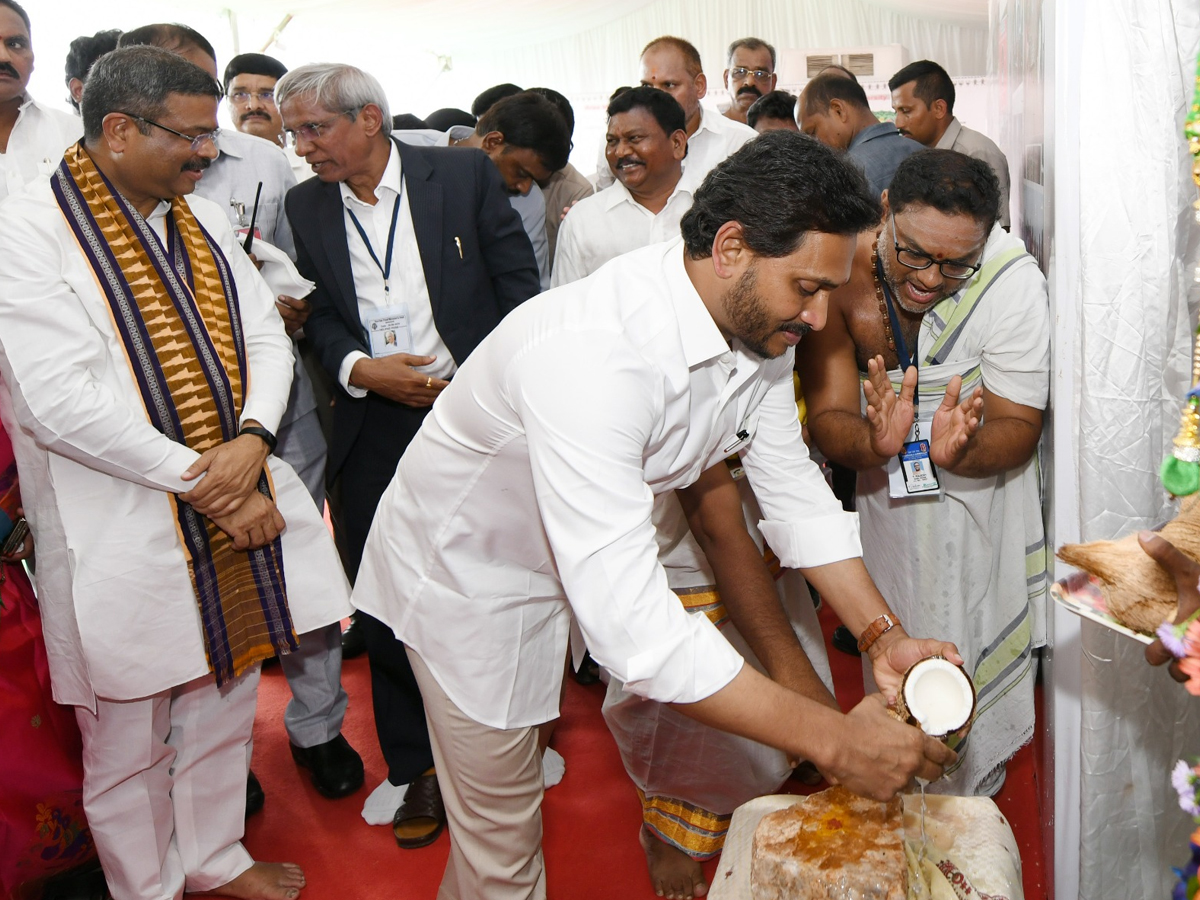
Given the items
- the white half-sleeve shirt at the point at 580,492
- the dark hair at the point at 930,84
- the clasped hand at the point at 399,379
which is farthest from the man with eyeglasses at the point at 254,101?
the white half-sleeve shirt at the point at 580,492

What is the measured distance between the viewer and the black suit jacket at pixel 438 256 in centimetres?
252

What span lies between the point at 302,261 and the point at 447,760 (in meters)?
1.44

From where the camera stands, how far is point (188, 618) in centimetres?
199

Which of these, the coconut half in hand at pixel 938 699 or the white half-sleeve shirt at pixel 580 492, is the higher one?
the white half-sleeve shirt at pixel 580 492

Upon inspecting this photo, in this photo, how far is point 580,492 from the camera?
4.10ft

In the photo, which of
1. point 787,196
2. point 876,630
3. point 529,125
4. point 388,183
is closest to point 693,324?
point 787,196

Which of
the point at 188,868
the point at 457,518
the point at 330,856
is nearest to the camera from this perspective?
the point at 457,518

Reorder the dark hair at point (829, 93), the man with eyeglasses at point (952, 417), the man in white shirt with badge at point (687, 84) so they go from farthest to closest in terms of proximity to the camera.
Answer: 1. the dark hair at point (829, 93)
2. the man in white shirt with badge at point (687, 84)
3. the man with eyeglasses at point (952, 417)

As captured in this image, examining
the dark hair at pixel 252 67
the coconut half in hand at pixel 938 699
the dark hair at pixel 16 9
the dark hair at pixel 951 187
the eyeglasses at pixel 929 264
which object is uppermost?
the dark hair at pixel 16 9

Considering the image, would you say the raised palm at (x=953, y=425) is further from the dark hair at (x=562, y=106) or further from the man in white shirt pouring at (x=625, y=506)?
the dark hair at (x=562, y=106)

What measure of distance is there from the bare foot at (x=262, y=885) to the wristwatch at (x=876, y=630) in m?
1.40

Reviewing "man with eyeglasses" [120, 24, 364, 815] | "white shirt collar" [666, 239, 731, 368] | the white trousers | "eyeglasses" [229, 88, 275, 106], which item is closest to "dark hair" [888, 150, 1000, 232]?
"white shirt collar" [666, 239, 731, 368]

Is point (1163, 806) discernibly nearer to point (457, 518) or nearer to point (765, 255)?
point (765, 255)

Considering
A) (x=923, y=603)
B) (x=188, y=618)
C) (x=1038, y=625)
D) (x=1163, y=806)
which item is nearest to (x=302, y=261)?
(x=188, y=618)
